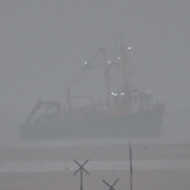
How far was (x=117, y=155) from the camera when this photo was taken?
51438 millimetres

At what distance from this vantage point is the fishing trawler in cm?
9400

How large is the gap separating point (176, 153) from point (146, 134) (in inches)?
2027

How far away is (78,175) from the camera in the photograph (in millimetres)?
36281

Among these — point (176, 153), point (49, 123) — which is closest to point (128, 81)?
point (49, 123)

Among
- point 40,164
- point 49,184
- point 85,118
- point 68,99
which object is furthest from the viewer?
point 85,118

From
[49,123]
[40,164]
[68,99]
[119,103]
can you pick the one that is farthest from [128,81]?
[40,164]

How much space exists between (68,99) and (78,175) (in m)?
62.9

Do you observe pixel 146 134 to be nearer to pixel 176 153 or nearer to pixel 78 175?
pixel 176 153

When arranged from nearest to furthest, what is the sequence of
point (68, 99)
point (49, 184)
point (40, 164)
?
point (49, 184)
point (40, 164)
point (68, 99)

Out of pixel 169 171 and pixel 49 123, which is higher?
pixel 49 123

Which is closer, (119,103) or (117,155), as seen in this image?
(117,155)

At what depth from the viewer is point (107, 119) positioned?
329 feet

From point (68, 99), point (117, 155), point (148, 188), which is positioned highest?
point (68, 99)

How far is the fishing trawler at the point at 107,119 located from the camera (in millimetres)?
94000
